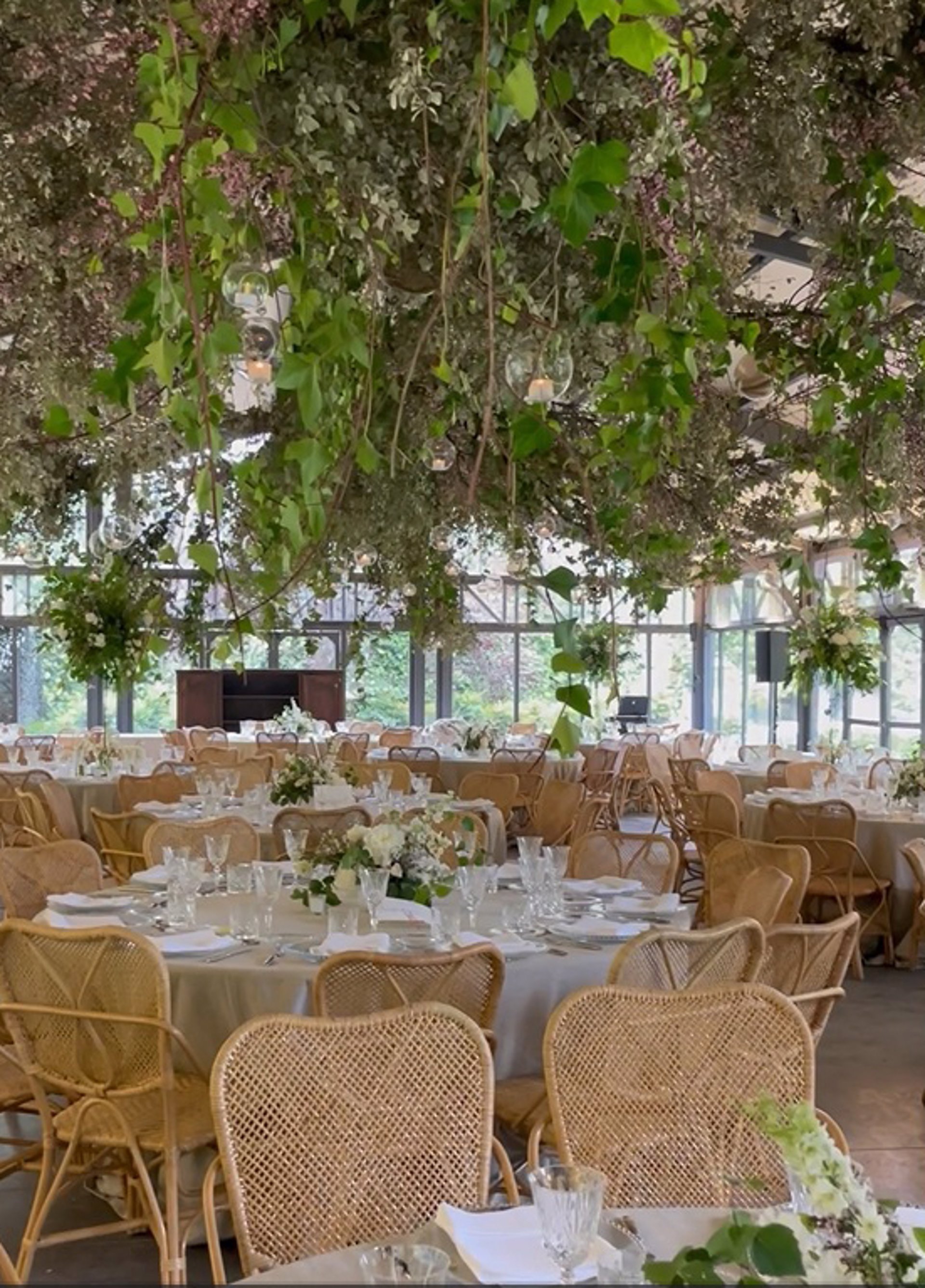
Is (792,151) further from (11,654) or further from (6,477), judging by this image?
(11,654)

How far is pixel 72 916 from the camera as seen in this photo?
14.8 ft

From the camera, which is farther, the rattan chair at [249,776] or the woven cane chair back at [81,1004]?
the rattan chair at [249,776]

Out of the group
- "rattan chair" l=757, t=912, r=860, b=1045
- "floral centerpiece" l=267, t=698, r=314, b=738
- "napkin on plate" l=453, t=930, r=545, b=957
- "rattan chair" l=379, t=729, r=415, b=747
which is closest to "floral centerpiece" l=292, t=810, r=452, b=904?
"napkin on plate" l=453, t=930, r=545, b=957

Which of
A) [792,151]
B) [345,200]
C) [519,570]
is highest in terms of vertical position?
[792,151]

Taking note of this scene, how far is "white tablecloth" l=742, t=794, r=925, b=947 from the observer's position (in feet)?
25.8

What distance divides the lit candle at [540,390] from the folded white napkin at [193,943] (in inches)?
80.6

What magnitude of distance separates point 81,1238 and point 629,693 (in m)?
16.0

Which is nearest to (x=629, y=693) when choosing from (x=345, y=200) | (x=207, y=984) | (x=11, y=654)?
(x=11, y=654)

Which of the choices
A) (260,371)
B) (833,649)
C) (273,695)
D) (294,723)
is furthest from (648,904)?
(273,695)

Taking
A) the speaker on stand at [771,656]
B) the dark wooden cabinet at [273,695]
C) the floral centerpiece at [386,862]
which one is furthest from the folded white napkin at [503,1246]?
the dark wooden cabinet at [273,695]

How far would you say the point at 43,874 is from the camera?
507 centimetres

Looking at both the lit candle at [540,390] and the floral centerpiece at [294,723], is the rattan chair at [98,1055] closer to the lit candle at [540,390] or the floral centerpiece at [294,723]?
the lit candle at [540,390]

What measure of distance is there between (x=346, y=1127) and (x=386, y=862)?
207 cm

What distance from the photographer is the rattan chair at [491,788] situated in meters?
9.45
